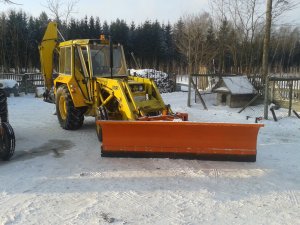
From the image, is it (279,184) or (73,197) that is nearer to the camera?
(73,197)

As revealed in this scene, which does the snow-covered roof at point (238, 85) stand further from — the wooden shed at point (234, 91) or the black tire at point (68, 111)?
the black tire at point (68, 111)

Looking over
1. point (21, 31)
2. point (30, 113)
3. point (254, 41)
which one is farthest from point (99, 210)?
point (21, 31)

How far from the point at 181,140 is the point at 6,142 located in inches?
117

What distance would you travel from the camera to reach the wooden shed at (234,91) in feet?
41.3

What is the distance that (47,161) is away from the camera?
241 inches

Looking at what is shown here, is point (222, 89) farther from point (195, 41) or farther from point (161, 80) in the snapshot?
point (195, 41)

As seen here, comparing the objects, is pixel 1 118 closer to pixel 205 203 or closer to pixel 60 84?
pixel 60 84

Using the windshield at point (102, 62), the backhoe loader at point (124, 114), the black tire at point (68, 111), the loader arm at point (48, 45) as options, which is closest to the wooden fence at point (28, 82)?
the loader arm at point (48, 45)

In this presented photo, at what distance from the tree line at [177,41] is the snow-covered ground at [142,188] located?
3252 millimetres

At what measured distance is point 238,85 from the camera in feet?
42.3

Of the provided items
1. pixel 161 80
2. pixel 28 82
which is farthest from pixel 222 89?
pixel 28 82

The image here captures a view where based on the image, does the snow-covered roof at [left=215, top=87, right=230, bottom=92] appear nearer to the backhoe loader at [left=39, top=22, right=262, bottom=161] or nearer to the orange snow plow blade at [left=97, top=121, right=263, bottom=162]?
the backhoe loader at [left=39, top=22, right=262, bottom=161]

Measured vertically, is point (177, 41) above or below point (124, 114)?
above

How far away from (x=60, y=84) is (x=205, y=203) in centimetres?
620
